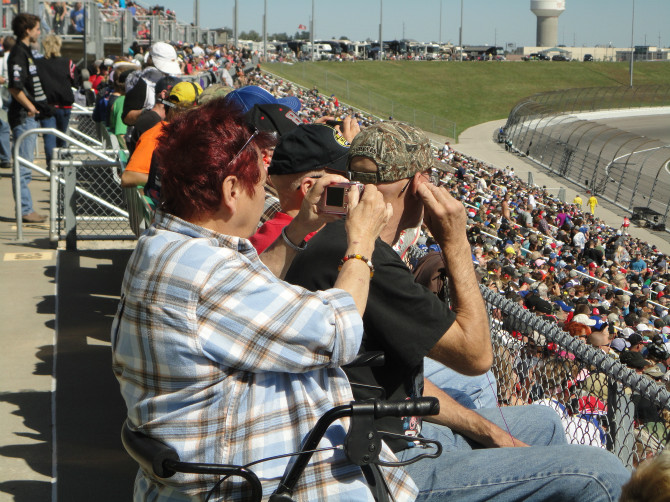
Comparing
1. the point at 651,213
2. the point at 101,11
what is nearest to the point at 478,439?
the point at 101,11

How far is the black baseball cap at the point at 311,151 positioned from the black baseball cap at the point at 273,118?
2.90 ft

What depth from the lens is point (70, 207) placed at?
7.38 metres

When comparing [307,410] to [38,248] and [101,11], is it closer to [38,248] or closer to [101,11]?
[38,248]

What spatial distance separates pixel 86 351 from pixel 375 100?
51.9m

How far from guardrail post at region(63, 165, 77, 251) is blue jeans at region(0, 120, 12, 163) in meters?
4.73

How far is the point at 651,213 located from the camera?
3506 cm

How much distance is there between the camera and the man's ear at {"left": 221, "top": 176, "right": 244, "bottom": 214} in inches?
85.7

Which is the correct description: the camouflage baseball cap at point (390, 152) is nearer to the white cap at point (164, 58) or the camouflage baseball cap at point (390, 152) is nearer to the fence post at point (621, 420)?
the fence post at point (621, 420)

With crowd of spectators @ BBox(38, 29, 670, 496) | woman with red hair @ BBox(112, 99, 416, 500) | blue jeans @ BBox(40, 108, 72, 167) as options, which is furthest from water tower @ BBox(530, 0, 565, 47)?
woman with red hair @ BBox(112, 99, 416, 500)

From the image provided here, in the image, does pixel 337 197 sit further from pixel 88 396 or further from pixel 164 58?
pixel 164 58

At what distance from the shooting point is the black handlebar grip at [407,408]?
6.67ft

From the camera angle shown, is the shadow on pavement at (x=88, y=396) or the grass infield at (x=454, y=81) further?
the grass infield at (x=454, y=81)

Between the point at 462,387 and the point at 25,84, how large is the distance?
7.85 meters

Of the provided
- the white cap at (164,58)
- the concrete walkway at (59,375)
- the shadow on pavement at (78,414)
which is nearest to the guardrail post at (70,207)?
the concrete walkway at (59,375)
